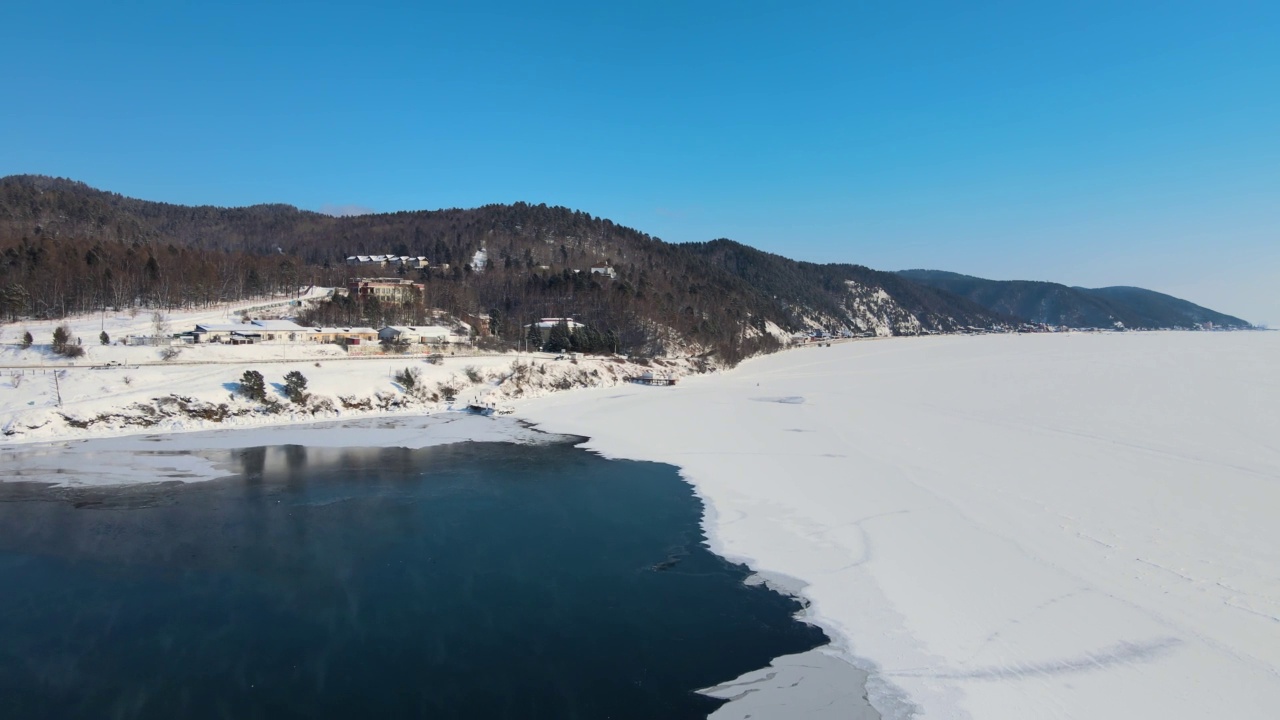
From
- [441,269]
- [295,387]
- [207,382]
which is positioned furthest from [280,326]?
[441,269]

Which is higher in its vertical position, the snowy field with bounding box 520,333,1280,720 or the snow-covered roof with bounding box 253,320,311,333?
the snow-covered roof with bounding box 253,320,311,333

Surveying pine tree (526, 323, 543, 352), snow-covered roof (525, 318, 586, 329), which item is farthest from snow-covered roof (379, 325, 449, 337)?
snow-covered roof (525, 318, 586, 329)

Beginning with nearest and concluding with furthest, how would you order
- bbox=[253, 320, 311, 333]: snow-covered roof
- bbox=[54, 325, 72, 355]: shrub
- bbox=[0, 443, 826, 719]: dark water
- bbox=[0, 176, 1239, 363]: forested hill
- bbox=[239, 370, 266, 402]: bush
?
bbox=[0, 443, 826, 719]: dark water < bbox=[239, 370, 266, 402]: bush < bbox=[54, 325, 72, 355]: shrub < bbox=[253, 320, 311, 333]: snow-covered roof < bbox=[0, 176, 1239, 363]: forested hill

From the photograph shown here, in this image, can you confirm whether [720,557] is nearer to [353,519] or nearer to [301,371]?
[353,519]

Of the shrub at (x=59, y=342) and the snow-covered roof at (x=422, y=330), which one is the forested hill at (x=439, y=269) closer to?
the snow-covered roof at (x=422, y=330)

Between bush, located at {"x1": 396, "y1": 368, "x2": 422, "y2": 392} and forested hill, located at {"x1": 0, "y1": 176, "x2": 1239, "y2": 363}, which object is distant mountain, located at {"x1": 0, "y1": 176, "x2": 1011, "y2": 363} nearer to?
forested hill, located at {"x1": 0, "y1": 176, "x2": 1239, "y2": 363}

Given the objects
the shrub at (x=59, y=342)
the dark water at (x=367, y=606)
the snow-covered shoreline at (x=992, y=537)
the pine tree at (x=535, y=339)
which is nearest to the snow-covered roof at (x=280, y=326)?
the shrub at (x=59, y=342)

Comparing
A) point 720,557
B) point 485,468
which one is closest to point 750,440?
point 485,468

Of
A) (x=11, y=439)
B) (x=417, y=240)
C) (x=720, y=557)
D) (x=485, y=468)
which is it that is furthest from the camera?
(x=417, y=240)
